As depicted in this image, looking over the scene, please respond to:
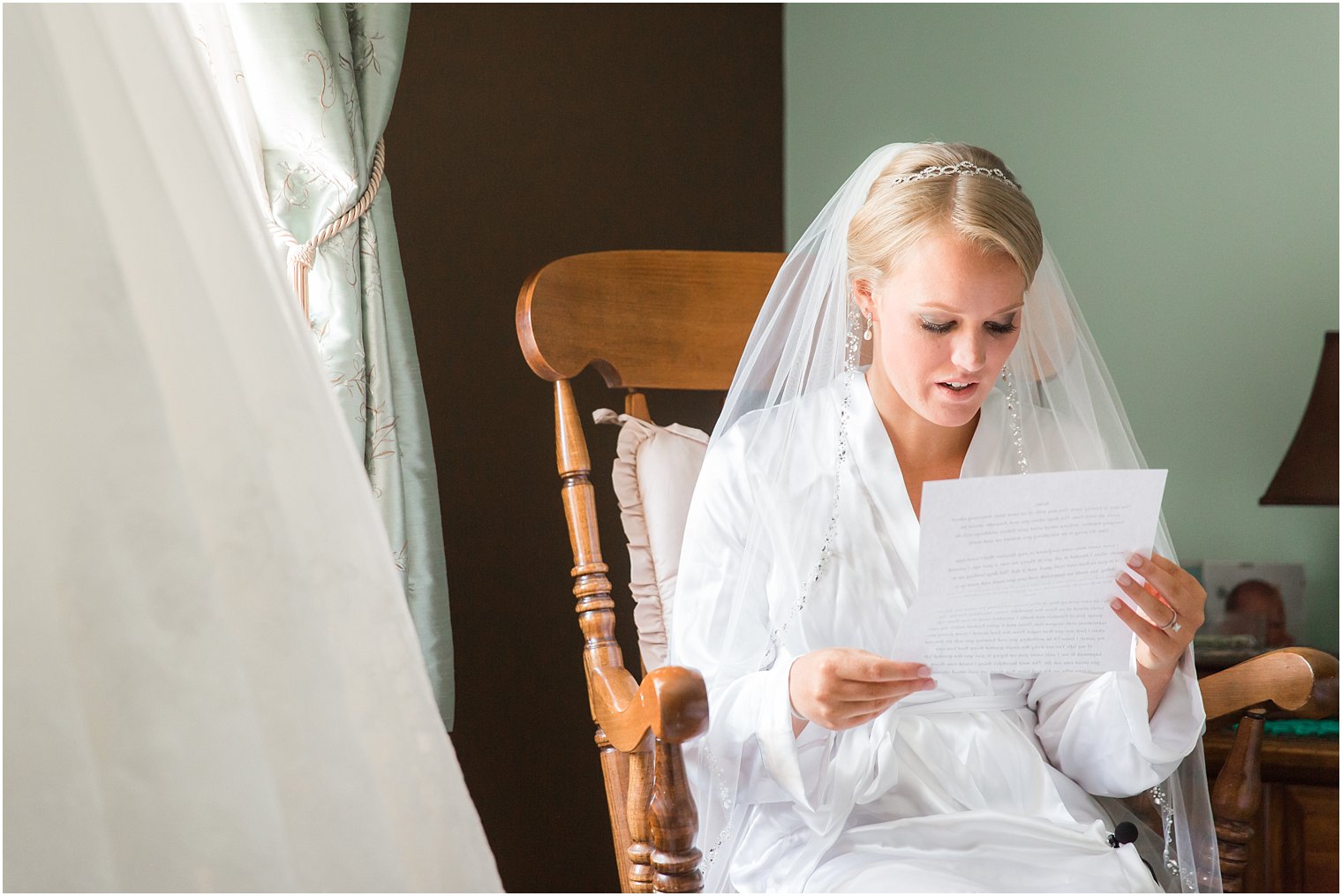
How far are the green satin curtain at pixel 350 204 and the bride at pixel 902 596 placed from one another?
0.34m

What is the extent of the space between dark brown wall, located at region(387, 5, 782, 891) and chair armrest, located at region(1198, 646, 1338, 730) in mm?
964

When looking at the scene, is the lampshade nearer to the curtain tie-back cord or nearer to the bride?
the bride

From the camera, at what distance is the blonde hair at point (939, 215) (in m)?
1.13

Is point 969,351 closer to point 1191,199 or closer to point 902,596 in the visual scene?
point 902,596

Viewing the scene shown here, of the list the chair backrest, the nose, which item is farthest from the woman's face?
the chair backrest

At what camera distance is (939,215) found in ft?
3.76

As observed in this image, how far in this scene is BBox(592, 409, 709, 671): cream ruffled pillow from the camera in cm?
140

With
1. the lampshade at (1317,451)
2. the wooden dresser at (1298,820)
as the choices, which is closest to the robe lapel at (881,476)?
the wooden dresser at (1298,820)

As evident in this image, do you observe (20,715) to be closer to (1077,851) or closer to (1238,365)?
(1077,851)

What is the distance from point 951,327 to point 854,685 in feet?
1.28

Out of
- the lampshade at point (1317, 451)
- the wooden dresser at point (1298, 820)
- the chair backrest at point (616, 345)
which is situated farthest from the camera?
the lampshade at point (1317, 451)

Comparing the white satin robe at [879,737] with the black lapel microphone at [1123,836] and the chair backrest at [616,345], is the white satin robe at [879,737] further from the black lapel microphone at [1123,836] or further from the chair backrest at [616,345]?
the chair backrest at [616,345]

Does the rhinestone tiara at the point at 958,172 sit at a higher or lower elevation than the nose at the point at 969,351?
higher

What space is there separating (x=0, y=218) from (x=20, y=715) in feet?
0.67
